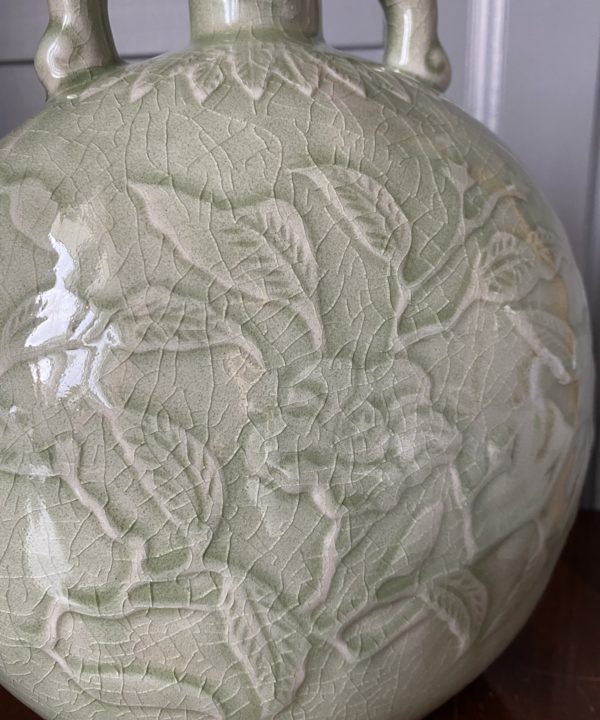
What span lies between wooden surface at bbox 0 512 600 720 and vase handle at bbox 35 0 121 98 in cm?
39

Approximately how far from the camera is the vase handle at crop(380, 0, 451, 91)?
0.47m

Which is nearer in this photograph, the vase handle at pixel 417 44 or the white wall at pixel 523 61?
the vase handle at pixel 417 44

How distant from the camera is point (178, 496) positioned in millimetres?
340

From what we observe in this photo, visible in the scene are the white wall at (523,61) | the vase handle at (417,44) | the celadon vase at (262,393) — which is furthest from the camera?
the white wall at (523,61)

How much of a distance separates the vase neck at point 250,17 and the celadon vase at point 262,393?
0.13ft

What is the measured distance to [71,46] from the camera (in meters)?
0.43

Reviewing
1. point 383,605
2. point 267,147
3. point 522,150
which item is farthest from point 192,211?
point 522,150

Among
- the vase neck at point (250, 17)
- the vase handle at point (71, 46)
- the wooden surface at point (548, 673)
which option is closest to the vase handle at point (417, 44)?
the vase neck at point (250, 17)

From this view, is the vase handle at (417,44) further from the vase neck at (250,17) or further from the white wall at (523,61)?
the white wall at (523,61)

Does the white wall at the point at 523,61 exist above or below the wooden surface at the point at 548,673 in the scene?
above

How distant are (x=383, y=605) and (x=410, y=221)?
17 centimetres

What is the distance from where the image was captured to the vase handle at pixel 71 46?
1.41 feet

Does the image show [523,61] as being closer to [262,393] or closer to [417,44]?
[417,44]

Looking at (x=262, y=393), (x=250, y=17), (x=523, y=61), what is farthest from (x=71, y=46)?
(x=523, y=61)
